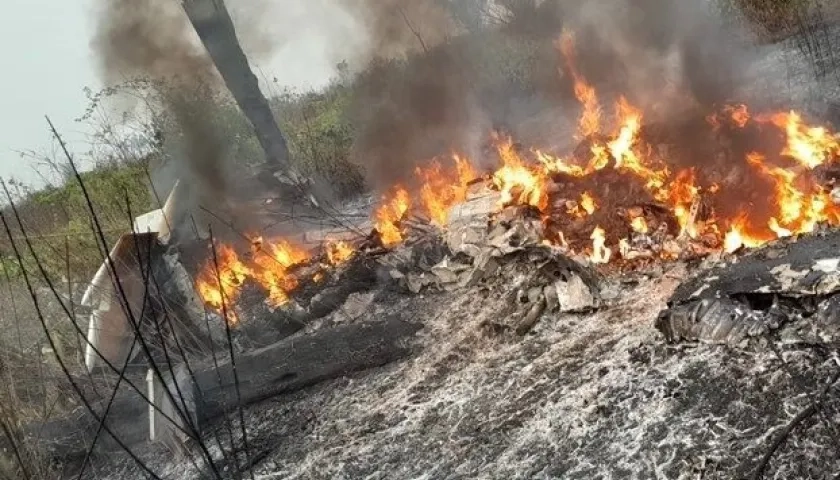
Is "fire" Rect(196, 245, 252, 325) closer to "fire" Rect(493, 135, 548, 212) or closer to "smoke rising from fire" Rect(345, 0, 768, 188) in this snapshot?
"smoke rising from fire" Rect(345, 0, 768, 188)

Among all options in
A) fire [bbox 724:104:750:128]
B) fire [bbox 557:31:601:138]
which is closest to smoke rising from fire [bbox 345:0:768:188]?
fire [bbox 557:31:601:138]

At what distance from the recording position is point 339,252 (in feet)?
29.3

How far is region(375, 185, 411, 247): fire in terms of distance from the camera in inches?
354

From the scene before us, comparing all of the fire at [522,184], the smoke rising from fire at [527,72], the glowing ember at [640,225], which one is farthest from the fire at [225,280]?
the glowing ember at [640,225]

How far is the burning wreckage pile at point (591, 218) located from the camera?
19.4 ft

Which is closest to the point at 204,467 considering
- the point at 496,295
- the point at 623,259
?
the point at 496,295

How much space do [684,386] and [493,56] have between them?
517 inches

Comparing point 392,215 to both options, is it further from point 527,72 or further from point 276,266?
point 527,72

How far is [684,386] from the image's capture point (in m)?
4.00

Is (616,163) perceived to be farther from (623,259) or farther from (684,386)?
(684,386)

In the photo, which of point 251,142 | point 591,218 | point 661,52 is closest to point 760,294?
point 591,218

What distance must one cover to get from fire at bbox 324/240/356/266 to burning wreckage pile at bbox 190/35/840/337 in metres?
0.02

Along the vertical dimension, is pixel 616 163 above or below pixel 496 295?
above

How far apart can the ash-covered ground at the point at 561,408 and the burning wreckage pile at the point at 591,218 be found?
1.26ft
